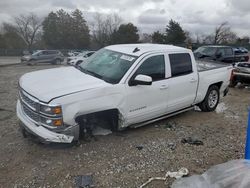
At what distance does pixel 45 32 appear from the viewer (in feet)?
173

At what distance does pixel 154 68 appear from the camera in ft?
16.2

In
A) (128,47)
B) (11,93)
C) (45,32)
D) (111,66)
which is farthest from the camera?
(45,32)

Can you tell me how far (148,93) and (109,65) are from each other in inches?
36.8

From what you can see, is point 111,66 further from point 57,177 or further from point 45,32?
point 45,32

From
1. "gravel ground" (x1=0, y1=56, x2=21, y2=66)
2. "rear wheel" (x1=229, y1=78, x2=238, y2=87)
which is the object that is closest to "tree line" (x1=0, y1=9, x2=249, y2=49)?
"gravel ground" (x1=0, y1=56, x2=21, y2=66)

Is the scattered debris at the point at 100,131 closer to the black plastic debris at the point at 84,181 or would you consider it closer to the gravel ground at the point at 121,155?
the gravel ground at the point at 121,155

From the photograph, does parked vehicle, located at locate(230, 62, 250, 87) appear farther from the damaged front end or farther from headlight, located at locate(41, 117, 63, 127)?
headlight, located at locate(41, 117, 63, 127)

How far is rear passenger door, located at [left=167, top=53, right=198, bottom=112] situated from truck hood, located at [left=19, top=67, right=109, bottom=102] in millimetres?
1703

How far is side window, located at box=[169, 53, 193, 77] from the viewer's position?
5.29 meters

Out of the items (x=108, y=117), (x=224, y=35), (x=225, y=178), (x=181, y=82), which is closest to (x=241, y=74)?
(x=181, y=82)

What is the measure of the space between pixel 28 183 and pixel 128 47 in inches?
129

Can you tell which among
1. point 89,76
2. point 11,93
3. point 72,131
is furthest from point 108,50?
point 11,93

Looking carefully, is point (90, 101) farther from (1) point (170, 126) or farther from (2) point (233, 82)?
(2) point (233, 82)

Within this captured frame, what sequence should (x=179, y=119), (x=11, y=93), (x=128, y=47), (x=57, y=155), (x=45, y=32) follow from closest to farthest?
1. (x=57, y=155)
2. (x=128, y=47)
3. (x=179, y=119)
4. (x=11, y=93)
5. (x=45, y=32)
